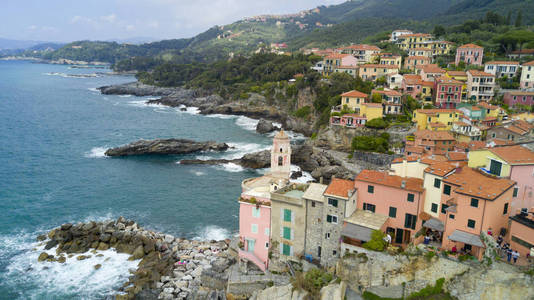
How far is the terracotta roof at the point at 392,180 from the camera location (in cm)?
2016

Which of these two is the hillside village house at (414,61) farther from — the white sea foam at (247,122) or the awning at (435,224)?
the awning at (435,224)

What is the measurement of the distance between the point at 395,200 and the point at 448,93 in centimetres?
3435

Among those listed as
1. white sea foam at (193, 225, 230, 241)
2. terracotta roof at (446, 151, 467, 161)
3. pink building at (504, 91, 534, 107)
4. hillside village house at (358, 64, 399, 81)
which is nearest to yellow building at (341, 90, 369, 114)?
hillside village house at (358, 64, 399, 81)

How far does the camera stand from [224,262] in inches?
954

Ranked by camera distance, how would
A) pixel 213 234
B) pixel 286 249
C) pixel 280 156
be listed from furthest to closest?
pixel 213 234
pixel 280 156
pixel 286 249

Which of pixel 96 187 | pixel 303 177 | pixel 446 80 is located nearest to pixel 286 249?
pixel 303 177

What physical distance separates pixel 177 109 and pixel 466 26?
6662 cm

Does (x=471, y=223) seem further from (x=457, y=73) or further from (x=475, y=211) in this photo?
(x=457, y=73)

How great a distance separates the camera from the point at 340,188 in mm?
20547

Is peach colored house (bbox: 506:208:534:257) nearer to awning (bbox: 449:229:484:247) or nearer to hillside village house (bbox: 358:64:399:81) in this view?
awning (bbox: 449:229:484:247)

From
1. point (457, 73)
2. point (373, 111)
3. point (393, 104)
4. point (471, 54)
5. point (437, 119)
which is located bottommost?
point (437, 119)

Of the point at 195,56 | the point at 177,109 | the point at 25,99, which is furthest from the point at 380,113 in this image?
the point at 195,56

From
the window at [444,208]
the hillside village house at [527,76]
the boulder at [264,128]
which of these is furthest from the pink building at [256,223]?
the hillside village house at [527,76]

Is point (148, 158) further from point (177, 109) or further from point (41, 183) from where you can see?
point (177, 109)
